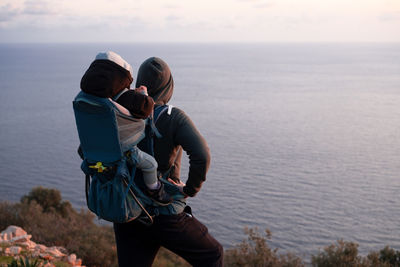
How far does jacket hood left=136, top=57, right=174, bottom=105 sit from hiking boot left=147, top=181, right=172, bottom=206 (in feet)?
1.91

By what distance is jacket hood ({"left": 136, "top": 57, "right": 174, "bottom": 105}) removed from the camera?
2811mm

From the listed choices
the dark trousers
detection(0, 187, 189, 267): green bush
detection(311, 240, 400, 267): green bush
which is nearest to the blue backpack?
the dark trousers

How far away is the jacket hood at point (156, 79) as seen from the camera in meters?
2.81

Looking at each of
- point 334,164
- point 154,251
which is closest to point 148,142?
point 154,251

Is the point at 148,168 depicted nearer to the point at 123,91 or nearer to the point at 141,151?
the point at 141,151

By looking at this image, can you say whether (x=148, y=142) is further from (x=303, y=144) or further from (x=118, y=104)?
(x=303, y=144)

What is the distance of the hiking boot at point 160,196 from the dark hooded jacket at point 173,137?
0.12 meters

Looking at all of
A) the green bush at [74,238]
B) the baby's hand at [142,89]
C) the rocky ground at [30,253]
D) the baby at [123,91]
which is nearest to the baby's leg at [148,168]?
the baby at [123,91]

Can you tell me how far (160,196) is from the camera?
107 inches

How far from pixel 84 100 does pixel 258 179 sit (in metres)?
29.1

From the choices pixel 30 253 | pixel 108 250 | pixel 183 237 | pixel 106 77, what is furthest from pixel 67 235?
pixel 106 77

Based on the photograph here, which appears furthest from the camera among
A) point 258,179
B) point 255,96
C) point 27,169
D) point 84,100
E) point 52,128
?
point 255,96

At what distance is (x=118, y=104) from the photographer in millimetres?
2551

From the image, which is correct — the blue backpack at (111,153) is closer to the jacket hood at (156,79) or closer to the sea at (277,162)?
the jacket hood at (156,79)
